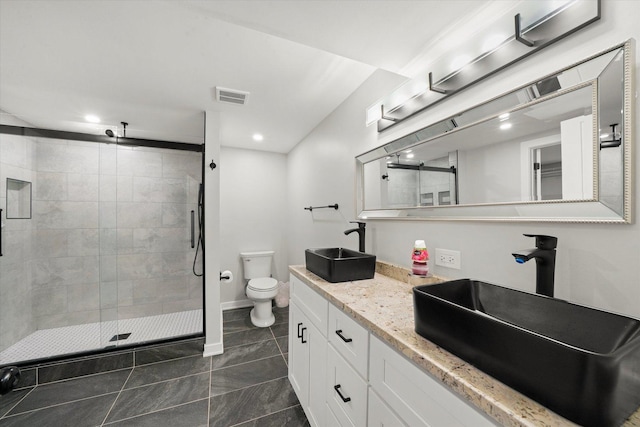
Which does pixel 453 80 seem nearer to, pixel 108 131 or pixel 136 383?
pixel 136 383

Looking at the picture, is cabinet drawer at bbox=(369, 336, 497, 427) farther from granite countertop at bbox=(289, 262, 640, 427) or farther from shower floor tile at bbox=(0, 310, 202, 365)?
shower floor tile at bbox=(0, 310, 202, 365)

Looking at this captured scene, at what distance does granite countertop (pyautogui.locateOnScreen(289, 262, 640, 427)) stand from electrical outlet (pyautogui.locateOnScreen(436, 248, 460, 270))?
97 millimetres

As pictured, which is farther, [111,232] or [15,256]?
[111,232]

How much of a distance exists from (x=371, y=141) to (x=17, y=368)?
127 inches

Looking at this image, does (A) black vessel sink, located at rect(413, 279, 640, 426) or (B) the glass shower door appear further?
(B) the glass shower door

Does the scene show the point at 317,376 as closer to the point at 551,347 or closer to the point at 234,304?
the point at 551,347

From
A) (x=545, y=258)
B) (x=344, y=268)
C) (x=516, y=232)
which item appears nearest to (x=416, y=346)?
(x=545, y=258)

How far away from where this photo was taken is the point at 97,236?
2795 mm

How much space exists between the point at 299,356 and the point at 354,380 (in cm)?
74

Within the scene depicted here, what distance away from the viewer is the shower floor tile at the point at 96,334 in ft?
7.22

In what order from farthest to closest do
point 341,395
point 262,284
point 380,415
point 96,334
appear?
point 262,284 < point 96,334 < point 341,395 < point 380,415

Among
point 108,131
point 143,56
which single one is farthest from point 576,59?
point 108,131

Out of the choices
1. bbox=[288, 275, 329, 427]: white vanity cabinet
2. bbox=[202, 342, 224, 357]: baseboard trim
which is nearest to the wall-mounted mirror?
bbox=[288, 275, 329, 427]: white vanity cabinet

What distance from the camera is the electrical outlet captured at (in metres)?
1.26
